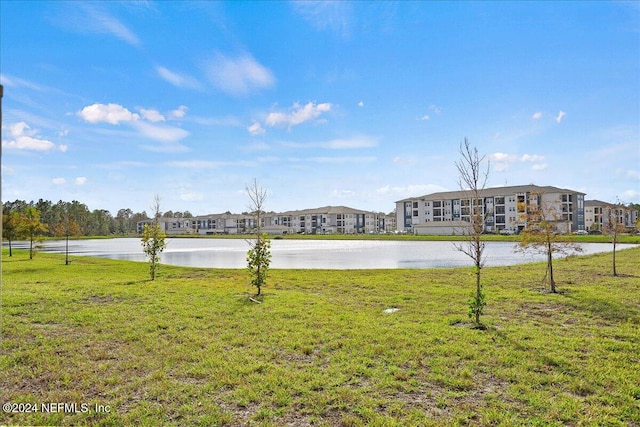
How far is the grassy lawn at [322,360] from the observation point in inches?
182

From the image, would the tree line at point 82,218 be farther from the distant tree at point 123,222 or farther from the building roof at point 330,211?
the building roof at point 330,211

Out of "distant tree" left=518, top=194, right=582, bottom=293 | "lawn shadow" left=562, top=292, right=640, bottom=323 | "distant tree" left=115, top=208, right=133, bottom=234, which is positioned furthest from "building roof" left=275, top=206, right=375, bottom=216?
"lawn shadow" left=562, top=292, right=640, bottom=323

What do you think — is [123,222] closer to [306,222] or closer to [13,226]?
[306,222]

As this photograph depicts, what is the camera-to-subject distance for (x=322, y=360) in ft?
20.5

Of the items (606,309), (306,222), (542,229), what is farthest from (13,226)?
(306,222)

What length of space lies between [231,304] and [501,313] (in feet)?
22.2

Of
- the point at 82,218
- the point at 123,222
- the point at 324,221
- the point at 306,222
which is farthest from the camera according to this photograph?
the point at 123,222

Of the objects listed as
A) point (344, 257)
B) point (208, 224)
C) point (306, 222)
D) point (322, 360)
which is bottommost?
point (344, 257)

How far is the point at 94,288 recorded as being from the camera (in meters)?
13.7

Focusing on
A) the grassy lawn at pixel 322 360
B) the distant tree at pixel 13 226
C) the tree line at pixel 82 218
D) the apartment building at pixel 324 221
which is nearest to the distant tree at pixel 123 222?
the tree line at pixel 82 218

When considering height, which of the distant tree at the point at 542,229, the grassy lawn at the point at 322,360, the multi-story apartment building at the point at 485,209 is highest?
the multi-story apartment building at the point at 485,209

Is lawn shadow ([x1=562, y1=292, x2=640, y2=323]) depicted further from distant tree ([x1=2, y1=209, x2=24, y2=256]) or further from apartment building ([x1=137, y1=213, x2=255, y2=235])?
apartment building ([x1=137, y1=213, x2=255, y2=235])

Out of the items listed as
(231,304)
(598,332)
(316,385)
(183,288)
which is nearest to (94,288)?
(183,288)

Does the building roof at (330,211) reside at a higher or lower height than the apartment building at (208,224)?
higher
